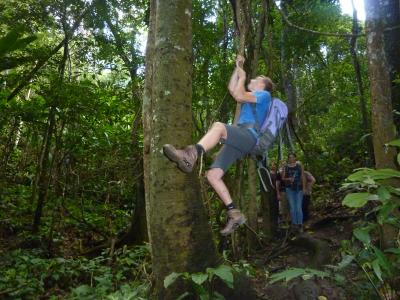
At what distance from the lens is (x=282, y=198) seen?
9859 mm

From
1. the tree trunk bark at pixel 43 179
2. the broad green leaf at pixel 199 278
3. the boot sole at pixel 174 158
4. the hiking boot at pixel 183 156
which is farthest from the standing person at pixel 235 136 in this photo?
the tree trunk bark at pixel 43 179

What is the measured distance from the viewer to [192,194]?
12.8ft

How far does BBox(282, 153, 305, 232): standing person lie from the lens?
28.7 feet

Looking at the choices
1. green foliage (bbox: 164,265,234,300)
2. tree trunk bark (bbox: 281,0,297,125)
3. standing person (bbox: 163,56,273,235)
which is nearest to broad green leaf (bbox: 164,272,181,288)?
green foliage (bbox: 164,265,234,300)

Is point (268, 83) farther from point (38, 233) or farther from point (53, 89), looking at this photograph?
point (38, 233)

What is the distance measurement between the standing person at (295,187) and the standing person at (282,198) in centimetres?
22

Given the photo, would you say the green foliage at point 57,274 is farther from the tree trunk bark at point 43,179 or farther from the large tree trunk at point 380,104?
the large tree trunk at point 380,104

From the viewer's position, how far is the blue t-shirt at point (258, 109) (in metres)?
4.37

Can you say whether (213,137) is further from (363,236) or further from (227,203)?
(363,236)

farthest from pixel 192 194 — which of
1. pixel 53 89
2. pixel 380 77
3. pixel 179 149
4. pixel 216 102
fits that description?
pixel 53 89

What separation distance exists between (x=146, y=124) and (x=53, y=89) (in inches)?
163

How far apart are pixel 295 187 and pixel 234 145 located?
5.01m

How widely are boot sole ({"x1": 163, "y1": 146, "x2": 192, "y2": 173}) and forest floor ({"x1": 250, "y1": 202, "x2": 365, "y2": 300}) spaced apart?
1.35 m

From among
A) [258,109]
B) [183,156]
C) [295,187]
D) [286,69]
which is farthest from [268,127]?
[286,69]
